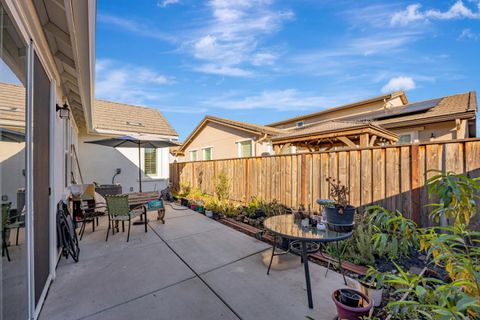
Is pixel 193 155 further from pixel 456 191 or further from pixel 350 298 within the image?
pixel 456 191

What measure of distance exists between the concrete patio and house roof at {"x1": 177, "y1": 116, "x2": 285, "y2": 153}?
5393mm

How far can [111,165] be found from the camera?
9031mm

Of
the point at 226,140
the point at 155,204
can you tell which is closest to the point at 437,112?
the point at 226,140

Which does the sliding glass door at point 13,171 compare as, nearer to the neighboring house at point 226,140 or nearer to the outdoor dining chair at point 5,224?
the outdoor dining chair at point 5,224

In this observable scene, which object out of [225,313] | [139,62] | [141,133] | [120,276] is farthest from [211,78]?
[225,313]

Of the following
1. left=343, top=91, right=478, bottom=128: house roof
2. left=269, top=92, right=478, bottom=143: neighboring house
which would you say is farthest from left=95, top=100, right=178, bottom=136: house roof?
left=269, top=92, right=478, bottom=143: neighboring house

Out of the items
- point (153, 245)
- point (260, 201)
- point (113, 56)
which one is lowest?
point (153, 245)

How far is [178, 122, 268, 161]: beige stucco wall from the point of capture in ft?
29.5

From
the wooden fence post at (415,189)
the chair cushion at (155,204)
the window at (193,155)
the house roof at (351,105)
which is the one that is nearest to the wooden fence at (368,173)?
the wooden fence post at (415,189)

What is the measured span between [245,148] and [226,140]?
4.41 ft

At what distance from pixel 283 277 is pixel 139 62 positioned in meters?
8.79

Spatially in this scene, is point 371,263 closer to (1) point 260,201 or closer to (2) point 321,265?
(2) point 321,265

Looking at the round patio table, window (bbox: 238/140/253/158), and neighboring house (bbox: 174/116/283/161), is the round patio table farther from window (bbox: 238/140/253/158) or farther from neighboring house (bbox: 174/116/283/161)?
window (bbox: 238/140/253/158)

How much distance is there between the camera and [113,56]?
6.76 metres
